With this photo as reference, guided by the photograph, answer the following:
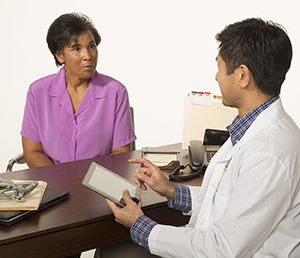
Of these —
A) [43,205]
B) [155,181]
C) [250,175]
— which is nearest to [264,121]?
[250,175]

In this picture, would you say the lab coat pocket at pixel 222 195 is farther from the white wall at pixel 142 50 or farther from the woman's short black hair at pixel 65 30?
the white wall at pixel 142 50

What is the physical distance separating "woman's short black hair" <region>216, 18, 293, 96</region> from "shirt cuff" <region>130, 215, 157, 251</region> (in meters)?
0.65

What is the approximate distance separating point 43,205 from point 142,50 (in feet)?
14.9

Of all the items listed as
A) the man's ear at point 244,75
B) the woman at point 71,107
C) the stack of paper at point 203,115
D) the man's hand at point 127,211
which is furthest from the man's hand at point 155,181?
the woman at point 71,107

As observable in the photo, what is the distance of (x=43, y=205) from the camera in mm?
1720

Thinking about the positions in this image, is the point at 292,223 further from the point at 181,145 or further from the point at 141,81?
the point at 141,81

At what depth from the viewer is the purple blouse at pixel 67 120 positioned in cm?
264

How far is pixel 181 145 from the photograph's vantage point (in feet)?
8.70

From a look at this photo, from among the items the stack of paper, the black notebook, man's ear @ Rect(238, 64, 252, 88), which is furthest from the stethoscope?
the stack of paper

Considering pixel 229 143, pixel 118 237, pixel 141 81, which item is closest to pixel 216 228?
pixel 229 143

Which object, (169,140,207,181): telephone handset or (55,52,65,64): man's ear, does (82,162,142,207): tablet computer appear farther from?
(55,52,65,64): man's ear

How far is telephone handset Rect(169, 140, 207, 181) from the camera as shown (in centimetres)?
210

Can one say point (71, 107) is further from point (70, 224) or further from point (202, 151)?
point (70, 224)

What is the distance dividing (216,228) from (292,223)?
0.26m
